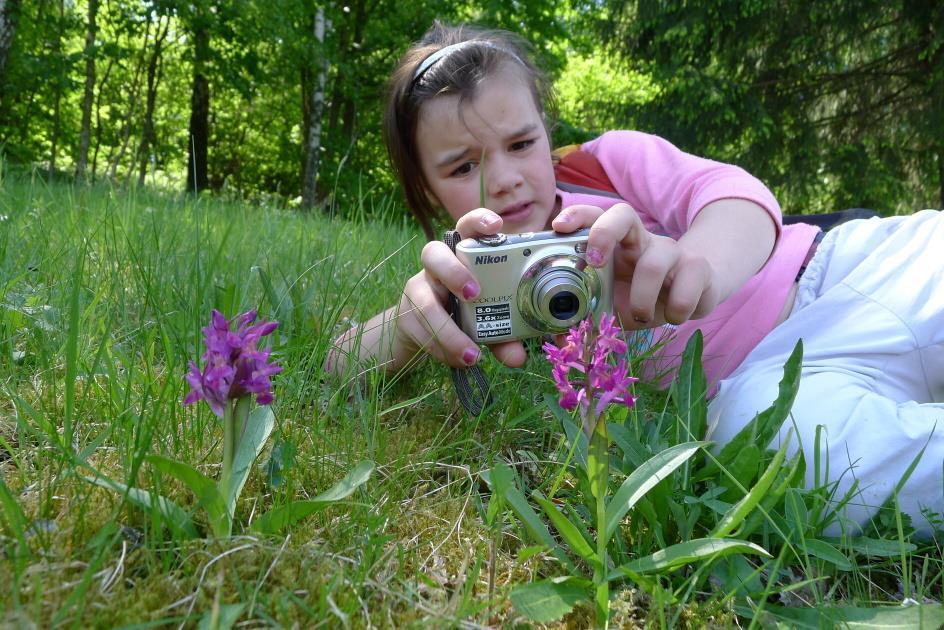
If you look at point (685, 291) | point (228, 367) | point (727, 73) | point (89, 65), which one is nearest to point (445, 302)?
point (685, 291)

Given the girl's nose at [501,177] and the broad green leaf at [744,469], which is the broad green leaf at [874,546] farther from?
the girl's nose at [501,177]

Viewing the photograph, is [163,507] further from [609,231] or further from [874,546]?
[874,546]

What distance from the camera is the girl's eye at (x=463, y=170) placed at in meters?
1.98

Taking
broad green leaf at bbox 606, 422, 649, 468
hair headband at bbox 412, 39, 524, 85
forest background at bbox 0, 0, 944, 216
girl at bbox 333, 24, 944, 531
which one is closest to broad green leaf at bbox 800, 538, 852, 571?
girl at bbox 333, 24, 944, 531

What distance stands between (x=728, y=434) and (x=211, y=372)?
104 centimetres

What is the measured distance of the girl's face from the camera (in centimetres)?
191

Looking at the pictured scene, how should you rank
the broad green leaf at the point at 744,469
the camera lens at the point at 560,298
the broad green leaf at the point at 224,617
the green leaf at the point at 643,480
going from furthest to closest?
the camera lens at the point at 560,298, the broad green leaf at the point at 744,469, the green leaf at the point at 643,480, the broad green leaf at the point at 224,617

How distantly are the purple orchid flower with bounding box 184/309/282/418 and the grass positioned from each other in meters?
0.10

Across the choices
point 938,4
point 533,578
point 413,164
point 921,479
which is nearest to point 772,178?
point 938,4

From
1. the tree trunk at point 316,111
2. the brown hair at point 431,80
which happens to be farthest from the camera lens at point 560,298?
the tree trunk at point 316,111

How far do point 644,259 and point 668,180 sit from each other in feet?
2.63

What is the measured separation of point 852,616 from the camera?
0.89 meters

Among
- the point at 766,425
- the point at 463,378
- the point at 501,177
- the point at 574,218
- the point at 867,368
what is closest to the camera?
the point at 766,425

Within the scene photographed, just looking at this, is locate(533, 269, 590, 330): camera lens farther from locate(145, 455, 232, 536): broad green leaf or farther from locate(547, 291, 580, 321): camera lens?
locate(145, 455, 232, 536): broad green leaf
